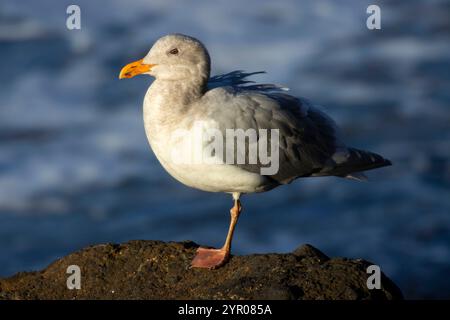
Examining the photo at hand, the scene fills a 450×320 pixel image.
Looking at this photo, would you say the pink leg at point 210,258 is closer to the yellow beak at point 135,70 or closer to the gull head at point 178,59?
the gull head at point 178,59

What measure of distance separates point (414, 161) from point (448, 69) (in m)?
6.30

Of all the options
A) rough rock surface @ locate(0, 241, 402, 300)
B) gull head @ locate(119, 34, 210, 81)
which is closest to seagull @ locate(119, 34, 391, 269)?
gull head @ locate(119, 34, 210, 81)

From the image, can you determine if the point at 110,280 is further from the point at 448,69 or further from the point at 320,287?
the point at 448,69

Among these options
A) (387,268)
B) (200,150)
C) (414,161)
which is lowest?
(387,268)

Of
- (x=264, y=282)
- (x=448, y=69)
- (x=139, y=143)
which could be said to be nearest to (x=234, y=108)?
(x=264, y=282)

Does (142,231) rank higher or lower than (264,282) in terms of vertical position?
lower

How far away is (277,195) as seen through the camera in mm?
23562

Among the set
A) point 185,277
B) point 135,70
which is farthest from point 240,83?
point 185,277

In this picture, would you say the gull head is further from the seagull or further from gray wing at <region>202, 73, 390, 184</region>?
gray wing at <region>202, 73, 390, 184</region>

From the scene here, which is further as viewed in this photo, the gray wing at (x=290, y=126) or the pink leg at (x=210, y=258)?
the gray wing at (x=290, y=126)

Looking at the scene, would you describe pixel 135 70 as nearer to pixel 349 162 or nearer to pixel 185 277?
pixel 185 277

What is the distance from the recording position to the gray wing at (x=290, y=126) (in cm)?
935

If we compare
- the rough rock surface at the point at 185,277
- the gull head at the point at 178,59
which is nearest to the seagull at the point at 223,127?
the gull head at the point at 178,59
